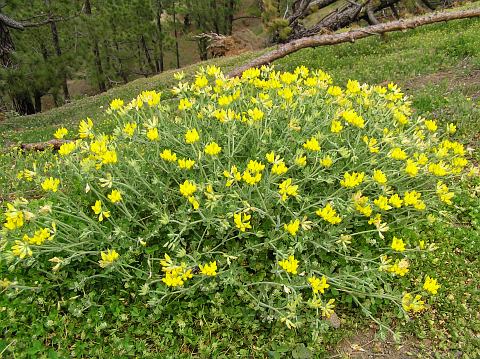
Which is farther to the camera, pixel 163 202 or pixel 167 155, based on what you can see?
pixel 163 202

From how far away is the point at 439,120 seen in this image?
6.36 m

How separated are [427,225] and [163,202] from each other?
8.79 feet

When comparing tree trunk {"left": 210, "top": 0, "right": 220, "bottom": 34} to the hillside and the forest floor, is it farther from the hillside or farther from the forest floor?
the hillside

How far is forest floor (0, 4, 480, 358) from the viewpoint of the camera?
336 cm

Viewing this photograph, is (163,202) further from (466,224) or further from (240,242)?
(466,224)

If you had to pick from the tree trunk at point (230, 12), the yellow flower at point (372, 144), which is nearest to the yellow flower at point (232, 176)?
the yellow flower at point (372, 144)

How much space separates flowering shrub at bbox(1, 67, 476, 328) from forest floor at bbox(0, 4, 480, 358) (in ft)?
0.72

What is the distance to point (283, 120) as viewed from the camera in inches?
170

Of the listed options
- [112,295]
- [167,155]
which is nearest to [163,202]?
[167,155]

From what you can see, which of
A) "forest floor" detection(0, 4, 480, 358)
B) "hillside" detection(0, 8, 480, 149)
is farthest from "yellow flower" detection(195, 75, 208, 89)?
"hillside" detection(0, 8, 480, 149)

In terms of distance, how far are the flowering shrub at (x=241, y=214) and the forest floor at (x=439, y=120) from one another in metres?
0.22

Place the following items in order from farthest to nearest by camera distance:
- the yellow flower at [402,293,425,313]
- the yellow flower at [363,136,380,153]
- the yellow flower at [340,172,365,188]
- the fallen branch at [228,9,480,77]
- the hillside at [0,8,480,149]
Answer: the fallen branch at [228,9,480,77]
the hillside at [0,8,480,149]
the yellow flower at [363,136,380,153]
the yellow flower at [340,172,365,188]
the yellow flower at [402,293,425,313]

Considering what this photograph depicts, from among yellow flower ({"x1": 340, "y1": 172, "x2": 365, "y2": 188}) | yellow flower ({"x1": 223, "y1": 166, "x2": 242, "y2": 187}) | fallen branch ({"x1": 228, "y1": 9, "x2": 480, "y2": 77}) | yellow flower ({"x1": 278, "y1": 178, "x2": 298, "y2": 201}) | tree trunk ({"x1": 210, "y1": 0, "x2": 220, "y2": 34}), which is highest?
tree trunk ({"x1": 210, "y1": 0, "x2": 220, "y2": 34})

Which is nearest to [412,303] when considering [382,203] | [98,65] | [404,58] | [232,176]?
[382,203]
